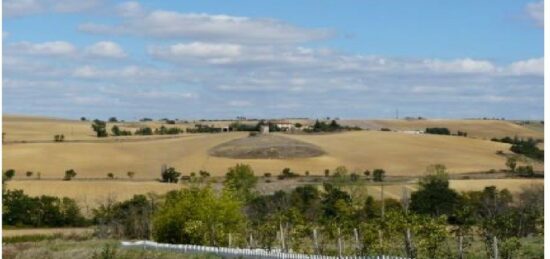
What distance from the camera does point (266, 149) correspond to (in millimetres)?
123812

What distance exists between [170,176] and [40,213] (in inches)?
1154

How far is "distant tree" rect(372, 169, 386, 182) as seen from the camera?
335 feet

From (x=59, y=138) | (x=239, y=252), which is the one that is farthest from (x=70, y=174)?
(x=239, y=252)

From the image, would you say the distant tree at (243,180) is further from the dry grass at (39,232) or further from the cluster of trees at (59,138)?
the cluster of trees at (59,138)

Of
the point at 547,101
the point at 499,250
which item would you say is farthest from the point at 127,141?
the point at 547,101

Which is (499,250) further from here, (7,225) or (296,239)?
(7,225)

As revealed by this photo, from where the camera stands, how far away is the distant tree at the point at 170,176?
342 ft

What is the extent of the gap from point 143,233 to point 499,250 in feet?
133

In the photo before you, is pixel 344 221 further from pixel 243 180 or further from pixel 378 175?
pixel 378 175

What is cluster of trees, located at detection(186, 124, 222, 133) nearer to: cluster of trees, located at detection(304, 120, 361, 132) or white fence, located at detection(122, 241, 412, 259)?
cluster of trees, located at detection(304, 120, 361, 132)

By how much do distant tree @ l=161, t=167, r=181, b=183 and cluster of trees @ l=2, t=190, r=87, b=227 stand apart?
25431 mm

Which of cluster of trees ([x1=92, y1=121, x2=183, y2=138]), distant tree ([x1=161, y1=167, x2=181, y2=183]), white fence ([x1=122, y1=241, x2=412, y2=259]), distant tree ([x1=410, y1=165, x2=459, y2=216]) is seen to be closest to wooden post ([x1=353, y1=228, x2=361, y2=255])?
white fence ([x1=122, y1=241, x2=412, y2=259])

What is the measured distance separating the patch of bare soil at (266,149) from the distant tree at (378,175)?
1511 centimetres

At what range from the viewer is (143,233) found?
63.7 m
